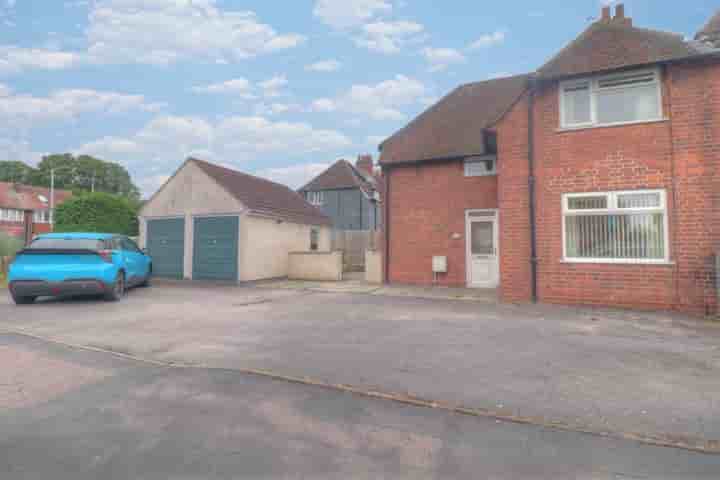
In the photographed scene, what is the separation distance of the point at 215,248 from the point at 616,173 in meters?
13.1

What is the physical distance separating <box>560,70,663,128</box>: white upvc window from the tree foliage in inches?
2916

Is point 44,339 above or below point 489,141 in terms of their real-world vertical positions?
below

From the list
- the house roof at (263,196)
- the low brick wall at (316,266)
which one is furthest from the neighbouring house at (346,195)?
the low brick wall at (316,266)

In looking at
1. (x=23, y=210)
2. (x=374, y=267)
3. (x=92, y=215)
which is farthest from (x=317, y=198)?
(x=23, y=210)

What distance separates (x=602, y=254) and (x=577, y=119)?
3.28 m

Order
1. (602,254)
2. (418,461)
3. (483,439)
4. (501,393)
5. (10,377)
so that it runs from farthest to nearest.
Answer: (602,254), (10,377), (501,393), (483,439), (418,461)

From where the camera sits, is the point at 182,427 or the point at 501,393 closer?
the point at 182,427

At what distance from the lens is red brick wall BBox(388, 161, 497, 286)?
43.0ft

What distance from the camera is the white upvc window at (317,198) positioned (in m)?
36.0

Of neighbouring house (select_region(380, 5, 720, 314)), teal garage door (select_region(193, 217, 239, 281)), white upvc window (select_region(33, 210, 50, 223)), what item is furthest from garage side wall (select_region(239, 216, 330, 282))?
white upvc window (select_region(33, 210, 50, 223))

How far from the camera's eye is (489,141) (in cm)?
1161

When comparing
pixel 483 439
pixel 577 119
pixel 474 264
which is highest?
pixel 577 119

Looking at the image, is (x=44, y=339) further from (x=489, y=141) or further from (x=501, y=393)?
(x=489, y=141)

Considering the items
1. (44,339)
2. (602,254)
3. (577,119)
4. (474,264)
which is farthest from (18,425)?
(474,264)
